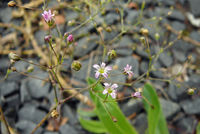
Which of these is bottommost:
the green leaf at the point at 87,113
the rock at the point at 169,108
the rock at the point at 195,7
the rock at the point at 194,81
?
the rock at the point at 169,108

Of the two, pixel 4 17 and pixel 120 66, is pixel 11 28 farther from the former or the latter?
pixel 120 66

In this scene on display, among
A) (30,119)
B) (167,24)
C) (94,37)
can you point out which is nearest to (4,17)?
(94,37)

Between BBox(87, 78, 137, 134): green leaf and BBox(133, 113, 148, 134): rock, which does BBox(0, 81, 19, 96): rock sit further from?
BBox(133, 113, 148, 134): rock

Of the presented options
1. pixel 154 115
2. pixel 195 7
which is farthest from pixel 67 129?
pixel 195 7

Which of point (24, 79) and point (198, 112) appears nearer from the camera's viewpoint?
point (198, 112)

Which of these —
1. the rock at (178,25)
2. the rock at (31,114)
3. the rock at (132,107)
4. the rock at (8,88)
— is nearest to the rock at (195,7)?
the rock at (178,25)

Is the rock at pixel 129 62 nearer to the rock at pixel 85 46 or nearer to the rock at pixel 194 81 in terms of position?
the rock at pixel 85 46

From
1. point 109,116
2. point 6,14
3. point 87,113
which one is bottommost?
point 87,113

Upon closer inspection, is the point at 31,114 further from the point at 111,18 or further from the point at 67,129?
the point at 111,18
